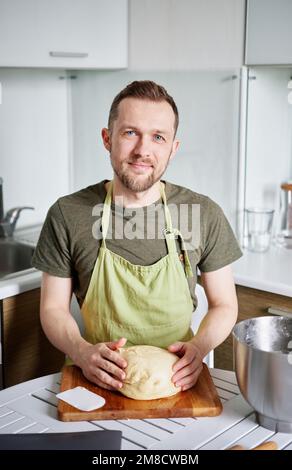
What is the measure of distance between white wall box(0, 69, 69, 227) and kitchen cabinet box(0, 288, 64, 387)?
2.33ft

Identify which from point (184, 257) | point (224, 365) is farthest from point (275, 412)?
point (224, 365)

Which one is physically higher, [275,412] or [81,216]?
[81,216]

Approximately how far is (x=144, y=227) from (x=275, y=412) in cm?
65

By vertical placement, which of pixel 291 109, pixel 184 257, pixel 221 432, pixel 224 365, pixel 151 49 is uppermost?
pixel 151 49

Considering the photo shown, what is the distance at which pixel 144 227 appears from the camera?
1.66 metres

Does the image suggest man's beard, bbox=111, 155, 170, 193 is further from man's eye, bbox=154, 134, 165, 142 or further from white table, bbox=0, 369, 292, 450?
white table, bbox=0, 369, 292, 450

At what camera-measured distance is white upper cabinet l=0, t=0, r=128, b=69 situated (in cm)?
212

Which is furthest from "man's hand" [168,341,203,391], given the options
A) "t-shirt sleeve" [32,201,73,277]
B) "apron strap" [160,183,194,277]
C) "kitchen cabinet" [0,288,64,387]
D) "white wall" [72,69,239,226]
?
"white wall" [72,69,239,226]

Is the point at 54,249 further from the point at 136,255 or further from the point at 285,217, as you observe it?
the point at 285,217

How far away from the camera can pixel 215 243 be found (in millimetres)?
1703

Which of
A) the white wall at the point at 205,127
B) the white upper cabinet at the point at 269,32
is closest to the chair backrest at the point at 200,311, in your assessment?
the white wall at the point at 205,127

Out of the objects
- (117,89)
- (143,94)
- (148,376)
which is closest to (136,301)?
(148,376)

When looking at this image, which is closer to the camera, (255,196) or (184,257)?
(184,257)

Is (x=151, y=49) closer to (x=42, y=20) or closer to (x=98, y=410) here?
(x=42, y=20)
